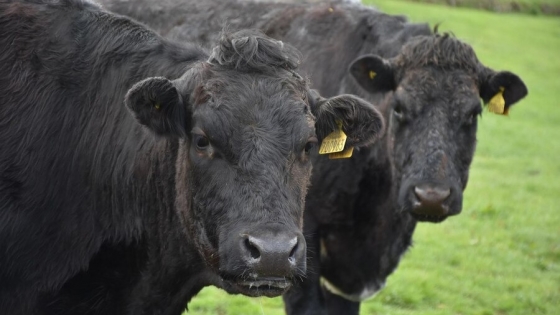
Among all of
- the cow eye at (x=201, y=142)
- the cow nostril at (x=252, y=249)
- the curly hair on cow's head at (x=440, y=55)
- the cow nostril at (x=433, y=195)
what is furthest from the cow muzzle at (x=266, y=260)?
the curly hair on cow's head at (x=440, y=55)

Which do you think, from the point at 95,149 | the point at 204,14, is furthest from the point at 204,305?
the point at 95,149

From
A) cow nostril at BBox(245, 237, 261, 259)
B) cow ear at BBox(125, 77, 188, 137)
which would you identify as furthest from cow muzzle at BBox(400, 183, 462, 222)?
cow nostril at BBox(245, 237, 261, 259)

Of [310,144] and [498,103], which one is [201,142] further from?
[498,103]

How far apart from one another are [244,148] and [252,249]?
566 millimetres

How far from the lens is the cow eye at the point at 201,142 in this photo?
15.5 ft

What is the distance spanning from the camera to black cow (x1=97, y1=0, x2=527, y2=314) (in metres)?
7.24

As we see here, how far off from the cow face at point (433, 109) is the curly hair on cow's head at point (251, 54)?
2388mm

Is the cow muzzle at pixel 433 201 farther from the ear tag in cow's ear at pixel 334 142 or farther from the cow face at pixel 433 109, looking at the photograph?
the ear tag in cow's ear at pixel 334 142

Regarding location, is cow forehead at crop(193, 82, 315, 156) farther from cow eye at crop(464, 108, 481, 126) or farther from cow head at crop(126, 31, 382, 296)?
cow eye at crop(464, 108, 481, 126)

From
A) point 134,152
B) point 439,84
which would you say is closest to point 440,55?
point 439,84

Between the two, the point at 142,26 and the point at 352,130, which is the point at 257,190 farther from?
the point at 142,26

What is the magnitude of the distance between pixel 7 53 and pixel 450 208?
3.58m

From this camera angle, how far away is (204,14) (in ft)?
29.6

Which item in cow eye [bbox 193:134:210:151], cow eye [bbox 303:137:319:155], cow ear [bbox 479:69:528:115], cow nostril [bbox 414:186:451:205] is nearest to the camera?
cow eye [bbox 193:134:210:151]
